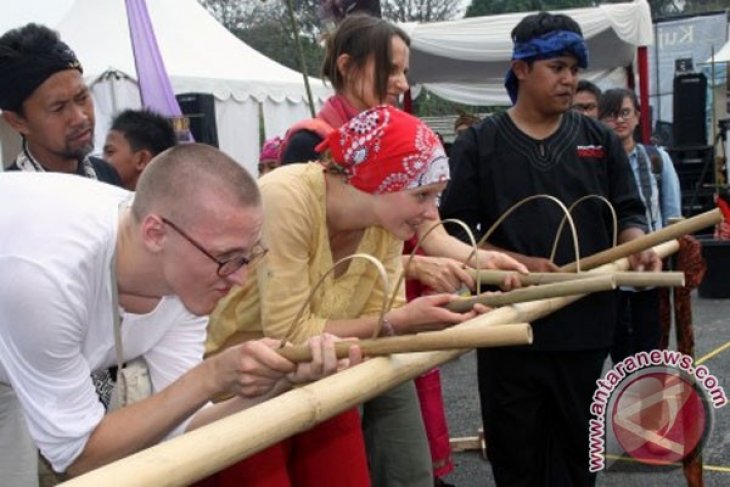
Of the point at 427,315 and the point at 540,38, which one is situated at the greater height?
the point at 540,38

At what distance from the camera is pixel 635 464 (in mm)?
3980

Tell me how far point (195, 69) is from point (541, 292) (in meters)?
8.43

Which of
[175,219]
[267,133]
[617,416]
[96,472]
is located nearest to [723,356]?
[617,416]

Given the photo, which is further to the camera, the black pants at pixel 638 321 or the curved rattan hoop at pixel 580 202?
the black pants at pixel 638 321

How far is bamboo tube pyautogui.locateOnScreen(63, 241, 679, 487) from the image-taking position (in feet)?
3.72

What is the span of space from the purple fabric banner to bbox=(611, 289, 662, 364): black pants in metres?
3.17

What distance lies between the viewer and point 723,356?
579 centimetres

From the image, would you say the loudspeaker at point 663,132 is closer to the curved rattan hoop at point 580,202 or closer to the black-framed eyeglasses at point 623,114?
the black-framed eyeglasses at point 623,114

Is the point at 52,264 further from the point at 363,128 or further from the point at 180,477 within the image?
the point at 363,128

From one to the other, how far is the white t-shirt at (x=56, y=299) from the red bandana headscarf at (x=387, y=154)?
62 centimetres

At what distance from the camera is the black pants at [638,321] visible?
405cm

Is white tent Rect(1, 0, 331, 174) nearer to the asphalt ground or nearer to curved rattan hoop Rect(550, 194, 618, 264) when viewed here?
the asphalt ground

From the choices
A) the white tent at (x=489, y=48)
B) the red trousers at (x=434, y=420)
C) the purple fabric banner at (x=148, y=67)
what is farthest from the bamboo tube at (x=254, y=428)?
the white tent at (x=489, y=48)

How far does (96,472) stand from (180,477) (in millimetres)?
115
